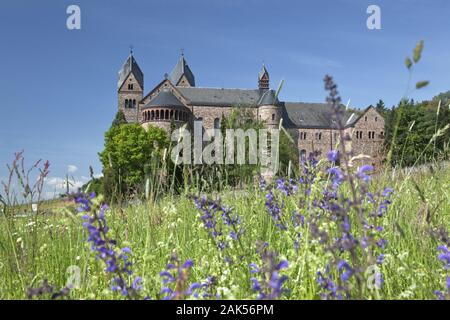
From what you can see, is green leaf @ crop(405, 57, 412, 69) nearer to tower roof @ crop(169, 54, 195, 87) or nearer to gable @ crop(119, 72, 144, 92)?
gable @ crop(119, 72, 144, 92)

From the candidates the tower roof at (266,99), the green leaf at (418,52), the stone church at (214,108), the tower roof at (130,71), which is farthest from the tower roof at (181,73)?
the green leaf at (418,52)

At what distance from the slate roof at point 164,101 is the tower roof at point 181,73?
11.6 meters

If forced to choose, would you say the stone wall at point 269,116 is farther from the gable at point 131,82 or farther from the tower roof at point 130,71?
the tower roof at point 130,71

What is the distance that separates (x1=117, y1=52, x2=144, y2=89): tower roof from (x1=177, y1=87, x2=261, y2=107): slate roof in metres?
7.38

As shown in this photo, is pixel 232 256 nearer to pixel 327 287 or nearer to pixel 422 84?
pixel 327 287

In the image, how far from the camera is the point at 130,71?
Result: 225ft

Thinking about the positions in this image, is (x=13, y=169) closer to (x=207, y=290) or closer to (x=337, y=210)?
(x=207, y=290)

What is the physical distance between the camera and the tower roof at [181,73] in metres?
73.6

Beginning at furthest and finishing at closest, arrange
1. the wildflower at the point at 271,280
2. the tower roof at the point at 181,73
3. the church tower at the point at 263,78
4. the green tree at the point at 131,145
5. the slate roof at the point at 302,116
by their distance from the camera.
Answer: the church tower at the point at 263,78
the tower roof at the point at 181,73
the slate roof at the point at 302,116
the green tree at the point at 131,145
the wildflower at the point at 271,280

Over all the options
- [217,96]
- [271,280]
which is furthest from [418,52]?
[217,96]

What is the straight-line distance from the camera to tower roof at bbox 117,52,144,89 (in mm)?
68438

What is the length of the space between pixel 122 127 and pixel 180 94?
15.6 metres
